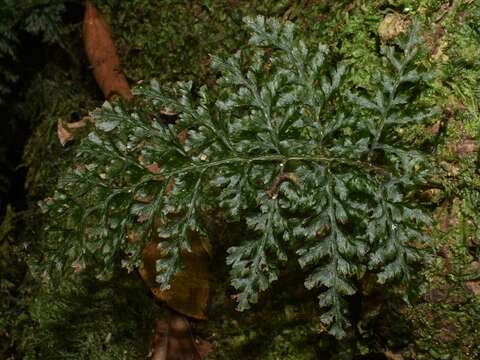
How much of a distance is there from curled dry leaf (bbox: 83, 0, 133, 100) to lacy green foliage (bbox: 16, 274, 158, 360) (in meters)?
1.46

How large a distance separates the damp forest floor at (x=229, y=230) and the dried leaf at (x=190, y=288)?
88 mm

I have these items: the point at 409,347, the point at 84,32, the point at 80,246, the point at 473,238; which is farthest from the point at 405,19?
the point at 84,32

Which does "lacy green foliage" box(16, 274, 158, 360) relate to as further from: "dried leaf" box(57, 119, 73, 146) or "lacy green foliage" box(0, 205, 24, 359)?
"dried leaf" box(57, 119, 73, 146)

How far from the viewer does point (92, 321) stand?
3516 mm

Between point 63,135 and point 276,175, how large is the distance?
2.37 meters

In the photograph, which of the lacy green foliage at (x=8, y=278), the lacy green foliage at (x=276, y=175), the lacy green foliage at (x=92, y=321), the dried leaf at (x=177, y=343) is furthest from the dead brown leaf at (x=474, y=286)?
the lacy green foliage at (x=8, y=278)

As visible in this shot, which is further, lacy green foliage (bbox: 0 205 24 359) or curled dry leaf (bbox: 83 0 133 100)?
curled dry leaf (bbox: 83 0 133 100)

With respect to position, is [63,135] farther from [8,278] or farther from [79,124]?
[8,278]

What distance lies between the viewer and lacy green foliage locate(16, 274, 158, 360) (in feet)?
11.2

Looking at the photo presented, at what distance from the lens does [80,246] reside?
2.56m

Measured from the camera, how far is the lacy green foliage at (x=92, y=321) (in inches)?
135

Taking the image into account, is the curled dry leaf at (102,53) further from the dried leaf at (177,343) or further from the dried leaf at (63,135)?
the dried leaf at (177,343)

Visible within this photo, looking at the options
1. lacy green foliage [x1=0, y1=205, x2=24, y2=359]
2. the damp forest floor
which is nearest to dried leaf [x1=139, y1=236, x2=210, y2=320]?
the damp forest floor

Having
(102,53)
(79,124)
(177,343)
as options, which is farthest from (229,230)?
(102,53)
